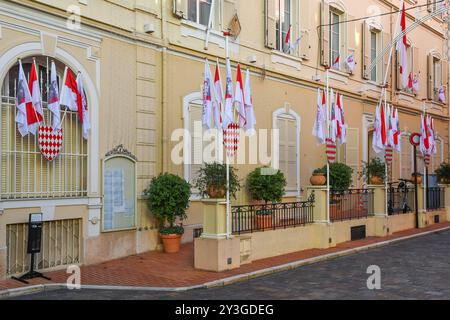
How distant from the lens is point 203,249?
10586mm

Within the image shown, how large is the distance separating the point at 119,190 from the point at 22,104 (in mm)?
2929

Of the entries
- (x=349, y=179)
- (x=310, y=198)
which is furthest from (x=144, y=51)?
(x=349, y=179)

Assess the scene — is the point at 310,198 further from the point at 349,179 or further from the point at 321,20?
the point at 321,20

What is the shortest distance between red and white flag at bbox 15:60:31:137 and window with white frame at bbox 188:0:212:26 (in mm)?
5192

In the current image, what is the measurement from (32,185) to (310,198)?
660 cm

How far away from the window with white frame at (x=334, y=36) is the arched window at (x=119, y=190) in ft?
31.5

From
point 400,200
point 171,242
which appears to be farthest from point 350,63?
point 171,242

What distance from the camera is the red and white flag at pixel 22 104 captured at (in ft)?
31.9

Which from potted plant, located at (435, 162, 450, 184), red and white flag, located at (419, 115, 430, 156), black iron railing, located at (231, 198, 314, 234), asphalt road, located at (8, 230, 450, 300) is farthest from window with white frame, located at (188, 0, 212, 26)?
potted plant, located at (435, 162, 450, 184)

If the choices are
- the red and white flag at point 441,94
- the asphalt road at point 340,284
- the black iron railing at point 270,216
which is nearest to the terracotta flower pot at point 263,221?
the black iron railing at point 270,216

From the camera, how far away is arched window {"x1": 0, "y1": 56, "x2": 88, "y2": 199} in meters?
9.86

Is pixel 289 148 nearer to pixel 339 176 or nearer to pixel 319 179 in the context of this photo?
pixel 339 176

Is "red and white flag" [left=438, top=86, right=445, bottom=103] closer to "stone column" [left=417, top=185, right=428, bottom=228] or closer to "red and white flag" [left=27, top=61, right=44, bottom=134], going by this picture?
"stone column" [left=417, top=185, right=428, bottom=228]

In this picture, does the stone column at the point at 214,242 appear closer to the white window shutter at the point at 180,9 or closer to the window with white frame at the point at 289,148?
the white window shutter at the point at 180,9
